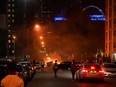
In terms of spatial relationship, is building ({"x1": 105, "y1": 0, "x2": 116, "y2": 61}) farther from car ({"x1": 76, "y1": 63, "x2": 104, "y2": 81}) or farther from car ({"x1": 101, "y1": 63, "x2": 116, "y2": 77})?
car ({"x1": 76, "y1": 63, "x2": 104, "y2": 81})

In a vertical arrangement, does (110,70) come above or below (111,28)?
below

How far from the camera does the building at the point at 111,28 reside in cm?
11169

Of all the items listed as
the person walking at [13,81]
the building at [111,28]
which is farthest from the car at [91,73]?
the building at [111,28]

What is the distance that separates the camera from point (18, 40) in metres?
143

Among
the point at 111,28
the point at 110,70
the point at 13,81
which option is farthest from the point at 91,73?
the point at 111,28

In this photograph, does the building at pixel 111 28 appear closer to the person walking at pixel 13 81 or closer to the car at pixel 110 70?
the car at pixel 110 70

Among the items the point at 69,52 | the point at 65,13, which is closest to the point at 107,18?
the point at 69,52

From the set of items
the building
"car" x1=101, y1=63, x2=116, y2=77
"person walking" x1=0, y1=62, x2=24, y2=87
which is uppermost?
the building

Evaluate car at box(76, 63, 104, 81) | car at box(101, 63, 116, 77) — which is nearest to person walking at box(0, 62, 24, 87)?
car at box(76, 63, 104, 81)

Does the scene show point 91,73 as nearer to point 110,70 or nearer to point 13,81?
point 110,70

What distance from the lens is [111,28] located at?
114m

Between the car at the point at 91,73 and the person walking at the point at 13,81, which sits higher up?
the person walking at the point at 13,81

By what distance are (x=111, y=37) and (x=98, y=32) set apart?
155ft

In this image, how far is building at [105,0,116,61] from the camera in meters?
112
